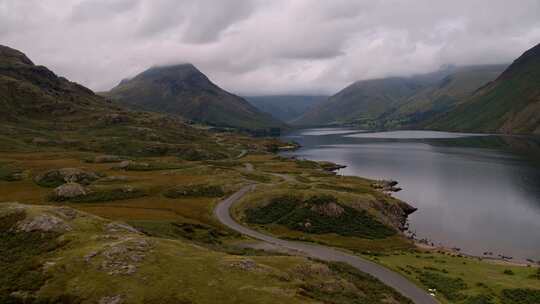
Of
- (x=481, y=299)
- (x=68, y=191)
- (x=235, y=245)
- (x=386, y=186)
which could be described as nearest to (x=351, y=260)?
(x=481, y=299)

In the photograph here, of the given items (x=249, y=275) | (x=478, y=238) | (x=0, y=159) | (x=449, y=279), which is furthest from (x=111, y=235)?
(x=0, y=159)

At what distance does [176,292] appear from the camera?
35.5m

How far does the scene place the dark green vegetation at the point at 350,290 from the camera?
4105 centimetres

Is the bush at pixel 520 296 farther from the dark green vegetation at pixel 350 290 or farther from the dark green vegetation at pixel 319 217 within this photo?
the dark green vegetation at pixel 319 217

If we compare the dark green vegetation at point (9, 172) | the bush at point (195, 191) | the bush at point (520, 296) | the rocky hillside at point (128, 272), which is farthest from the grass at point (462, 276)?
the dark green vegetation at point (9, 172)

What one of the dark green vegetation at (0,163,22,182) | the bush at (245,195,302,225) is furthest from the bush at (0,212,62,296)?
the dark green vegetation at (0,163,22,182)

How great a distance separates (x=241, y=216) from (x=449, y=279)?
5631cm

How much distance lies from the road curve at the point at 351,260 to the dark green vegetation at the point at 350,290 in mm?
2997

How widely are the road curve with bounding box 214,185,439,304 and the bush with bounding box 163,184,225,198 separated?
25.6 m

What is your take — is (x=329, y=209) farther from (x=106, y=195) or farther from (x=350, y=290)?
(x=106, y=195)

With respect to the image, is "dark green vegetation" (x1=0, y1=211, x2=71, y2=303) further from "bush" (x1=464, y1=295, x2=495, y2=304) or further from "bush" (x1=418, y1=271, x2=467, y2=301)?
"bush" (x1=464, y1=295, x2=495, y2=304)

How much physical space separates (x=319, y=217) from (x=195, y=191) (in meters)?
48.1

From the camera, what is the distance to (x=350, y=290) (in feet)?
153

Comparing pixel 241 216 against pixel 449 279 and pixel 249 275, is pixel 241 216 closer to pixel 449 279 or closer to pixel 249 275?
A: pixel 449 279
